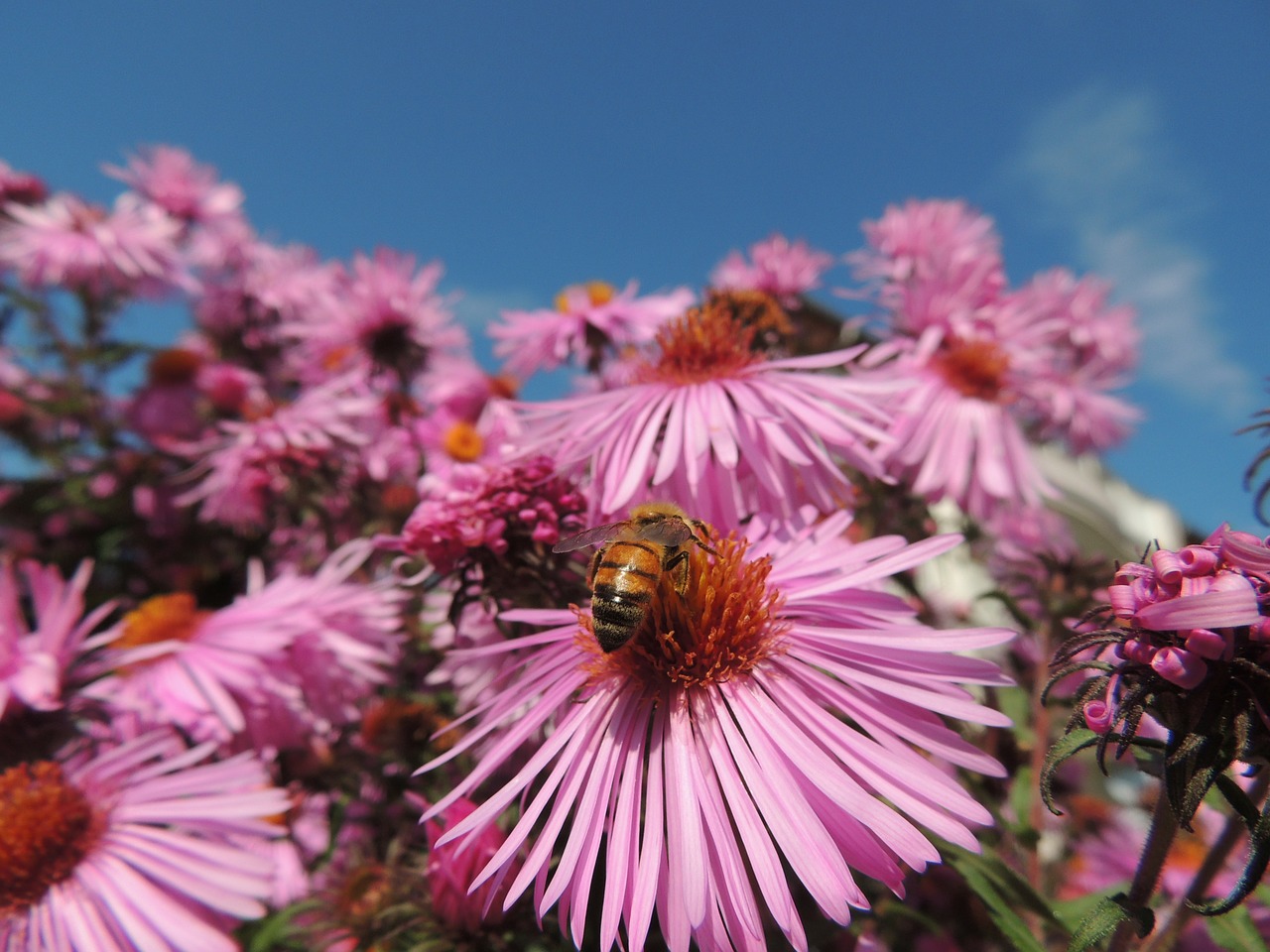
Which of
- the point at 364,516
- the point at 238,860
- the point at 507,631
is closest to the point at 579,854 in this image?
the point at 507,631

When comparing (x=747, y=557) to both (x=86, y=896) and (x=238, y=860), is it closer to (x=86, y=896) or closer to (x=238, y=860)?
(x=238, y=860)

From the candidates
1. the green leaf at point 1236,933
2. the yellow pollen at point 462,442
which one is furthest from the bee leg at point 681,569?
the yellow pollen at point 462,442

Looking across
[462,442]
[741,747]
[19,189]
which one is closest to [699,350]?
[741,747]

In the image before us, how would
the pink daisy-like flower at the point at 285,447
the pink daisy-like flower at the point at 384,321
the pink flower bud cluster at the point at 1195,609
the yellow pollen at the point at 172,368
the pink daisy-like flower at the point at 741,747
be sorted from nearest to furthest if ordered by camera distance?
the pink flower bud cluster at the point at 1195,609 < the pink daisy-like flower at the point at 741,747 < the pink daisy-like flower at the point at 285,447 < the pink daisy-like flower at the point at 384,321 < the yellow pollen at the point at 172,368

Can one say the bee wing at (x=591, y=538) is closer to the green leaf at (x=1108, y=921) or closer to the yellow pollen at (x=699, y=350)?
the yellow pollen at (x=699, y=350)

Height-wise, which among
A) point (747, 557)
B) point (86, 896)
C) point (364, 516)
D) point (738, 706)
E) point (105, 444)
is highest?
point (105, 444)

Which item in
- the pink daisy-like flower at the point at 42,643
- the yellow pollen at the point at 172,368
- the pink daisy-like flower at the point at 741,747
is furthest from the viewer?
the yellow pollen at the point at 172,368
